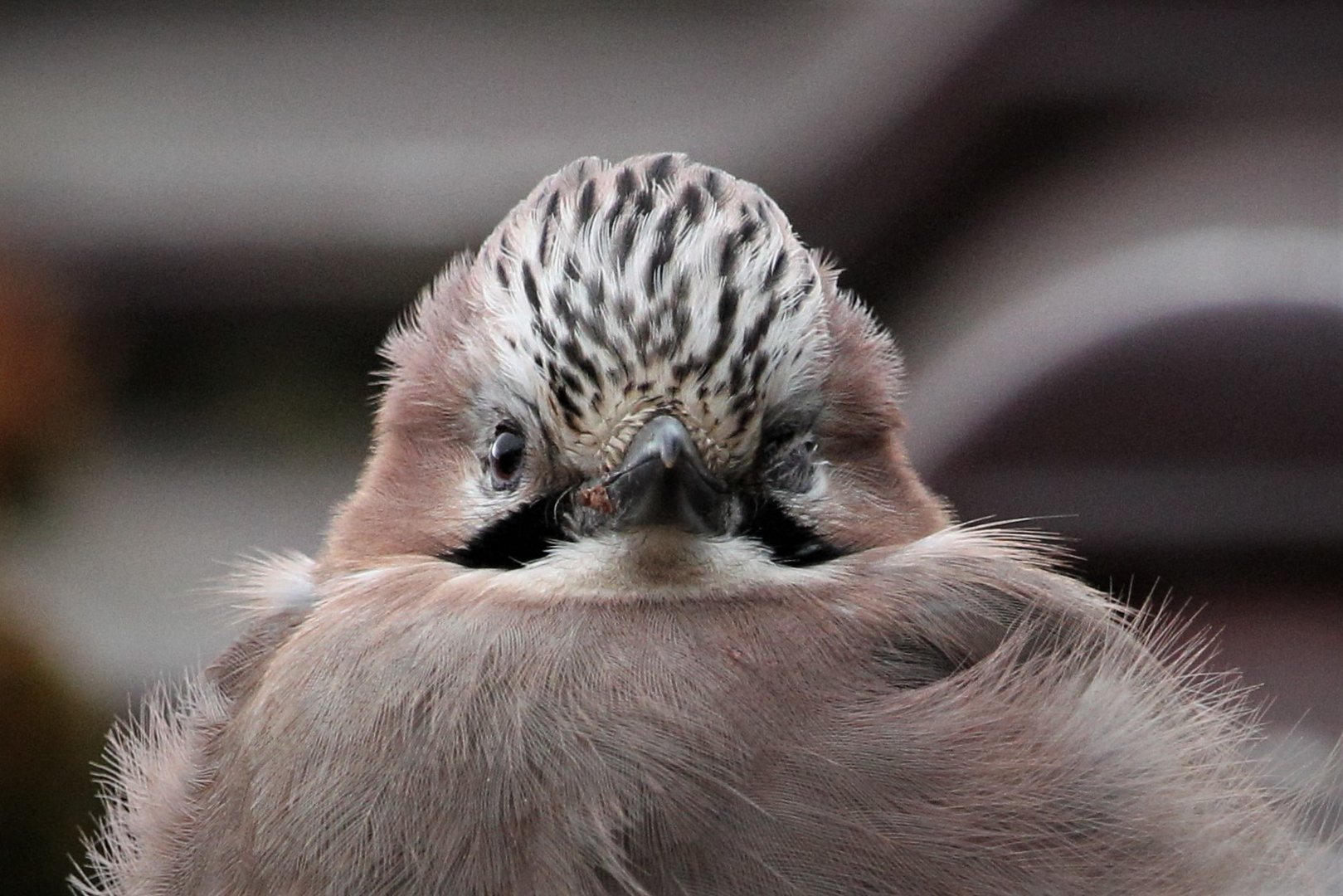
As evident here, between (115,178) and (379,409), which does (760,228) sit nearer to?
(379,409)

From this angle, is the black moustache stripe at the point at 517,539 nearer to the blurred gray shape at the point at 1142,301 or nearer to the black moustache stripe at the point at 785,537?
the black moustache stripe at the point at 785,537

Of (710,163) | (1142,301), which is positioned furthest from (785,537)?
(710,163)

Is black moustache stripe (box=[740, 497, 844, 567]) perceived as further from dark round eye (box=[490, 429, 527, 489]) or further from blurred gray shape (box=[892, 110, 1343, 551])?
blurred gray shape (box=[892, 110, 1343, 551])

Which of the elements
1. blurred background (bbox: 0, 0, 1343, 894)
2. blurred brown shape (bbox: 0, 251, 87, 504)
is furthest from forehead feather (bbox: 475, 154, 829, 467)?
blurred brown shape (bbox: 0, 251, 87, 504)

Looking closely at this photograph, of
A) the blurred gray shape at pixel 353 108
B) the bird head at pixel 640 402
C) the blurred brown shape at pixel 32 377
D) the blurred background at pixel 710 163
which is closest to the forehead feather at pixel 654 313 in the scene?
the bird head at pixel 640 402

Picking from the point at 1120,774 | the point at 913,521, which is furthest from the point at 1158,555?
the point at 1120,774

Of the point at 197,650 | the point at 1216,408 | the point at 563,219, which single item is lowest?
the point at 197,650
